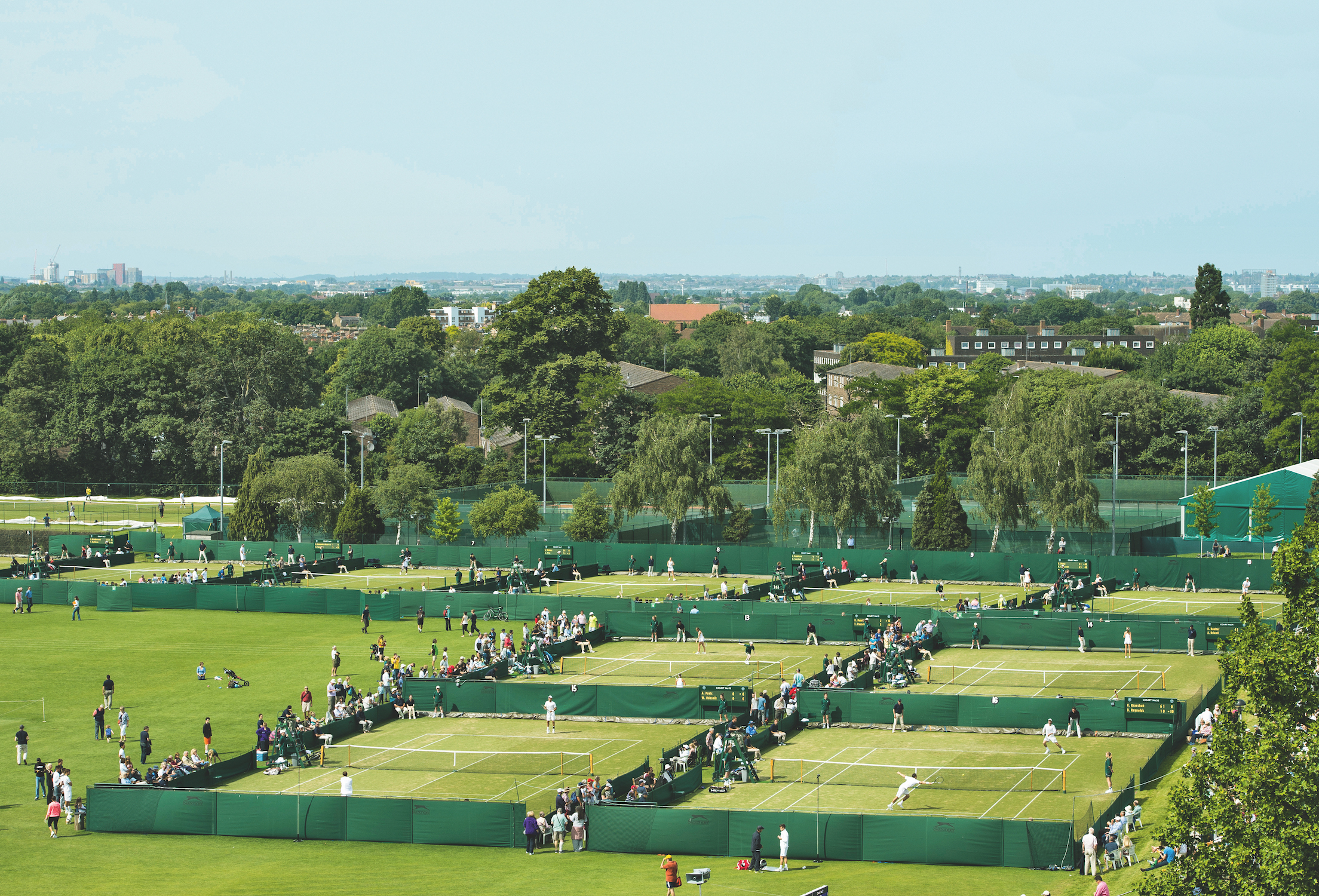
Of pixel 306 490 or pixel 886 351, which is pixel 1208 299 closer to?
pixel 886 351

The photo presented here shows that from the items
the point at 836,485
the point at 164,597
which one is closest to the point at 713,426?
the point at 836,485

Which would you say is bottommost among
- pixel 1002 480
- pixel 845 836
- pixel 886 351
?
pixel 845 836

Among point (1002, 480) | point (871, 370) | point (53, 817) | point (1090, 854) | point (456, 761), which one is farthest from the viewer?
point (871, 370)

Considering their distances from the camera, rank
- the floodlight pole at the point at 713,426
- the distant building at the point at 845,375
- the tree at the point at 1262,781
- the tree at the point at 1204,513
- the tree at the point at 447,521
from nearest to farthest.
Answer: the tree at the point at 1262,781, the tree at the point at 1204,513, the tree at the point at 447,521, the floodlight pole at the point at 713,426, the distant building at the point at 845,375

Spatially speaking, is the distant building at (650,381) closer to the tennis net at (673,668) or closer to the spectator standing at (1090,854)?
the tennis net at (673,668)

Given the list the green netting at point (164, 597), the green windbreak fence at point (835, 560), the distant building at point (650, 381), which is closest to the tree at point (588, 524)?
the green windbreak fence at point (835, 560)

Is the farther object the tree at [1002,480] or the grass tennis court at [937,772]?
the tree at [1002,480]

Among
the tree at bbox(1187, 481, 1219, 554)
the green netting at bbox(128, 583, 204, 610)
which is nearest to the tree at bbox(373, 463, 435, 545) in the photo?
the green netting at bbox(128, 583, 204, 610)
